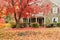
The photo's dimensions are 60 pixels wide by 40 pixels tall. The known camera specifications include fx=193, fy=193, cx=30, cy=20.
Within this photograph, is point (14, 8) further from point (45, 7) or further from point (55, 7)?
point (55, 7)

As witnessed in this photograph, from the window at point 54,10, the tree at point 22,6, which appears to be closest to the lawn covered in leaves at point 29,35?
the tree at point 22,6

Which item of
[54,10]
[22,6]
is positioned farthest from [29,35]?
[54,10]

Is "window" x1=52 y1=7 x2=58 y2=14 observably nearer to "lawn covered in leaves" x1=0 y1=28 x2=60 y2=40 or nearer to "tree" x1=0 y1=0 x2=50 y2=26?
"tree" x1=0 y1=0 x2=50 y2=26

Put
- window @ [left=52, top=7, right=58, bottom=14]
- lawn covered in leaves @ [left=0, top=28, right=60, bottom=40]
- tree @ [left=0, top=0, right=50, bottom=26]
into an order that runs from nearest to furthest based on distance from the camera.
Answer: lawn covered in leaves @ [left=0, top=28, right=60, bottom=40]
tree @ [left=0, top=0, right=50, bottom=26]
window @ [left=52, top=7, right=58, bottom=14]

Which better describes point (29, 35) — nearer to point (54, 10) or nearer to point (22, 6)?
point (22, 6)

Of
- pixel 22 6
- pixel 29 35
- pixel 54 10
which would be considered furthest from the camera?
pixel 54 10

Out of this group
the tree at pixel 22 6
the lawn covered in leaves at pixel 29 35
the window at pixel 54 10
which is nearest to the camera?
the lawn covered in leaves at pixel 29 35

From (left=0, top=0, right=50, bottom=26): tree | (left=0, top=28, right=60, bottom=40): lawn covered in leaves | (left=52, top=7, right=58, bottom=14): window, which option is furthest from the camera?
(left=52, top=7, right=58, bottom=14): window

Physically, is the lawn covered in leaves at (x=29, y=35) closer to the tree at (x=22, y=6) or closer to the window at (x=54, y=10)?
the tree at (x=22, y=6)

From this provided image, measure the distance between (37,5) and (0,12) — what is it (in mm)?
6331

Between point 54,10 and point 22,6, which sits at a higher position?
point 22,6

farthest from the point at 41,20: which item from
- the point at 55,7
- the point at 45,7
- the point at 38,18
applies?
→ the point at 45,7

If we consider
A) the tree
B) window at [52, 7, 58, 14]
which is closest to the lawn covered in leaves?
the tree

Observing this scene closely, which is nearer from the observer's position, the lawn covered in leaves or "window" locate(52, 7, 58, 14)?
the lawn covered in leaves
